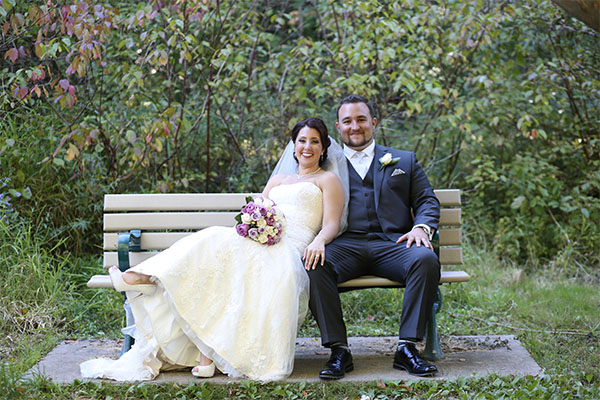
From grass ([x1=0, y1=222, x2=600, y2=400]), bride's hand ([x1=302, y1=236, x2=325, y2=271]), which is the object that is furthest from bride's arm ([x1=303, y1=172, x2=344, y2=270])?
grass ([x1=0, y1=222, x2=600, y2=400])

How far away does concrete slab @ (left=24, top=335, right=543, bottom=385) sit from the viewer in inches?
143

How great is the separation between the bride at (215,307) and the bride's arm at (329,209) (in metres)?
0.05

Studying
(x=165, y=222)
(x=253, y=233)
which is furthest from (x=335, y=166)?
(x=165, y=222)

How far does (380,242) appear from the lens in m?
4.11

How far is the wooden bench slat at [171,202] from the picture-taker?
166 inches

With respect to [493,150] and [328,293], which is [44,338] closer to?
[328,293]

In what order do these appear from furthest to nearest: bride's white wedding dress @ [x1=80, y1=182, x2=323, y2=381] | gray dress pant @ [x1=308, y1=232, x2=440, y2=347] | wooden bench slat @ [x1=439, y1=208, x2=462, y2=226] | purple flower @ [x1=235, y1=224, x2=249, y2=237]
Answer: wooden bench slat @ [x1=439, y1=208, x2=462, y2=226], purple flower @ [x1=235, y1=224, x2=249, y2=237], gray dress pant @ [x1=308, y1=232, x2=440, y2=347], bride's white wedding dress @ [x1=80, y1=182, x2=323, y2=381]

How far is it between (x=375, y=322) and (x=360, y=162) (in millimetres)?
1403

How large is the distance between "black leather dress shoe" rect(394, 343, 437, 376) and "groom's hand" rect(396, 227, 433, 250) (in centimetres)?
60

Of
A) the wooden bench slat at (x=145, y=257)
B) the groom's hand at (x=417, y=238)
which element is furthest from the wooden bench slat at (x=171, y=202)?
the groom's hand at (x=417, y=238)

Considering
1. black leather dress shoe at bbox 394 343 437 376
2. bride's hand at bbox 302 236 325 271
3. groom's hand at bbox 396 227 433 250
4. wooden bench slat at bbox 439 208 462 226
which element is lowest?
black leather dress shoe at bbox 394 343 437 376

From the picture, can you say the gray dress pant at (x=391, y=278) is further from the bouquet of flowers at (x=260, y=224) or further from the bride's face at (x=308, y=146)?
the bride's face at (x=308, y=146)

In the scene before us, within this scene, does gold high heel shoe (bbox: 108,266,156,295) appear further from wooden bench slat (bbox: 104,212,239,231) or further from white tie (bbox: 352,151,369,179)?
white tie (bbox: 352,151,369,179)

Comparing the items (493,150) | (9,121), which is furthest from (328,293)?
(493,150)
